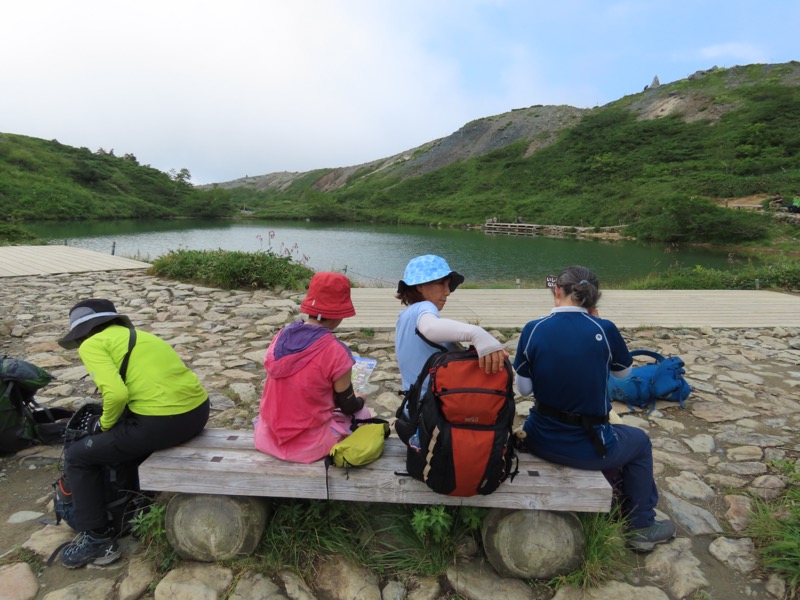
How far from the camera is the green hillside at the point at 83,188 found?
132 ft

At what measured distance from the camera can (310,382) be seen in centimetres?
203

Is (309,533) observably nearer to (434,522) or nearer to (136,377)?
(434,522)

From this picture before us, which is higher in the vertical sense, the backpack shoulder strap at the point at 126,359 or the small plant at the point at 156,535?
the backpack shoulder strap at the point at 126,359

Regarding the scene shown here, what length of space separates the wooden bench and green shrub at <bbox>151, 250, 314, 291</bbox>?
20.7 ft

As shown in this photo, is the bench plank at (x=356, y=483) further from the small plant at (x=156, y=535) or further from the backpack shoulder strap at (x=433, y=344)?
the backpack shoulder strap at (x=433, y=344)

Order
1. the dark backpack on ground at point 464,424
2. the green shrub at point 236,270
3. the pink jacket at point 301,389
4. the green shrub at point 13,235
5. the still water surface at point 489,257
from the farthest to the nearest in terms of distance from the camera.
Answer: the still water surface at point 489,257 < the green shrub at point 13,235 < the green shrub at point 236,270 < the pink jacket at point 301,389 < the dark backpack on ground at point 464,424

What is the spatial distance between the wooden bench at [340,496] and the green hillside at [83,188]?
121ft

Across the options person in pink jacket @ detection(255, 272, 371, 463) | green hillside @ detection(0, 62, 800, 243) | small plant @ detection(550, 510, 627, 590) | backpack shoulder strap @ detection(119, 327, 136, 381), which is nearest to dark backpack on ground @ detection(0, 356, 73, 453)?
backpack shoulder strap @ detection(119, 327, 136, 381)

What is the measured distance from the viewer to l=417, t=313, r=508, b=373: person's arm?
68.6 inches

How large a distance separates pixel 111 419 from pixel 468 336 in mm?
1685

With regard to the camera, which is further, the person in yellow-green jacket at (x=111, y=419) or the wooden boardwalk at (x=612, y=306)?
the wooden boardwalk at (x=612, y=306)

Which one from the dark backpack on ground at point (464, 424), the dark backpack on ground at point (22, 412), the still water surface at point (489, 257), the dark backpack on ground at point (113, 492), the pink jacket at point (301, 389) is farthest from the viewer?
the still water surface at point (489, 257)

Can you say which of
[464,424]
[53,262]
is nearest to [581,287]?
[464,424]

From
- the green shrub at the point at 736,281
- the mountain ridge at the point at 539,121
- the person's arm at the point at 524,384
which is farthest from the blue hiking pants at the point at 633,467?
the mountain ridge at the point at 539,121
